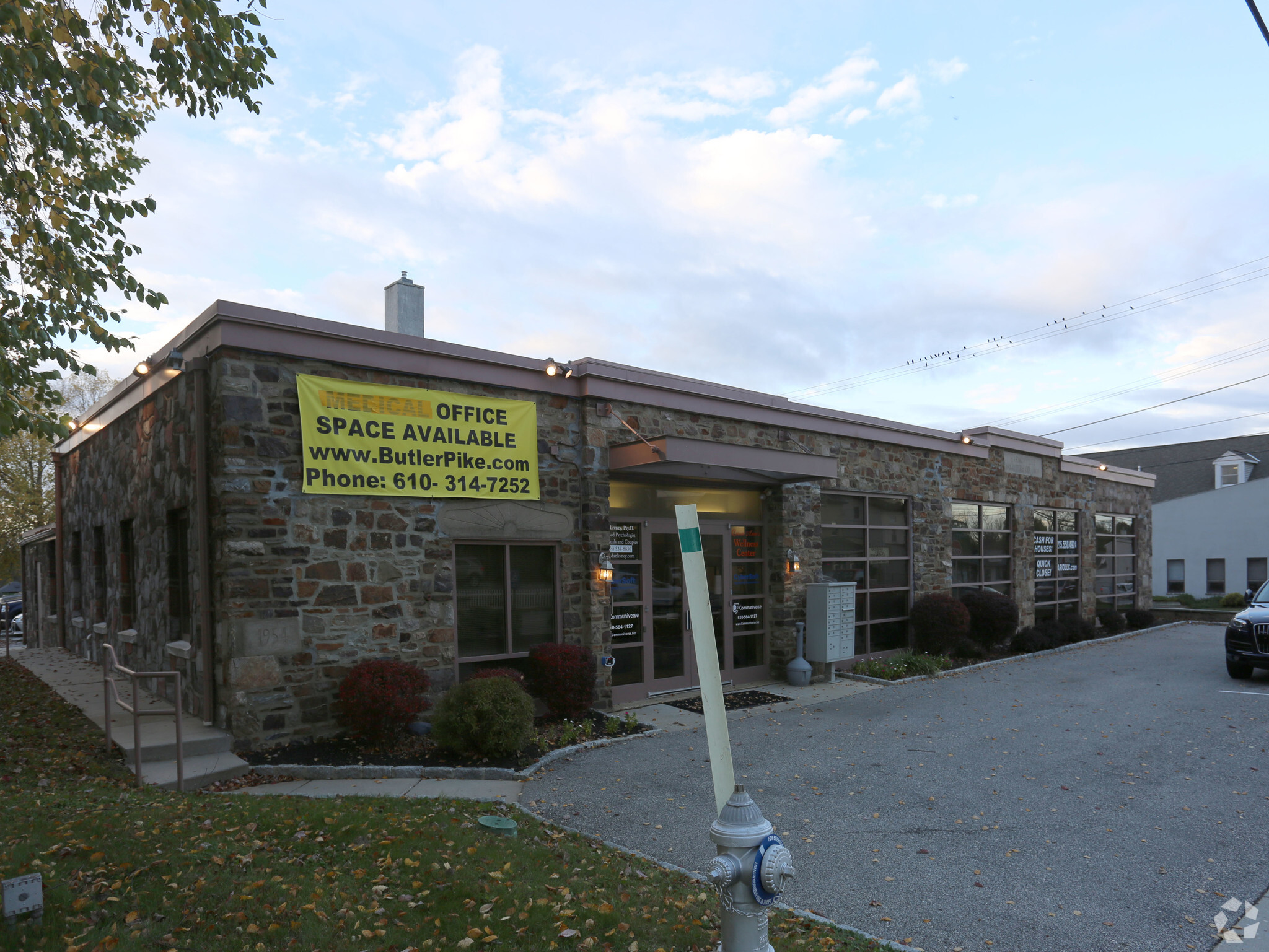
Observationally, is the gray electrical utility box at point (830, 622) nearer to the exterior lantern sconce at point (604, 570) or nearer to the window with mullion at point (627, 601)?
the window with mullion at point (627, 601)

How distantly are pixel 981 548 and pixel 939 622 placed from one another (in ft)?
10.2

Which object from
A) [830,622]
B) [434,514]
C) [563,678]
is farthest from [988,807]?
[434,514]

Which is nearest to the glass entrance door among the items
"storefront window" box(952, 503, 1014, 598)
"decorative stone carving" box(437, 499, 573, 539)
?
"decorative stone carving" box(437, 499, 573, 539)

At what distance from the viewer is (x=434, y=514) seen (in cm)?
898

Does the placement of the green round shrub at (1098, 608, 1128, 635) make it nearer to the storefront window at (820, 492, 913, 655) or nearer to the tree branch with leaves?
the storefront window at (820, 492, 913, 655)

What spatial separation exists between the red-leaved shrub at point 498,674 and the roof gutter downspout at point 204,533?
8.24ft

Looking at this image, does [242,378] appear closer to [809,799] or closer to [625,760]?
[625,760]

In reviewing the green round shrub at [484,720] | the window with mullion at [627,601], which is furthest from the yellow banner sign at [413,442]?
the green round shrub at [484,720]

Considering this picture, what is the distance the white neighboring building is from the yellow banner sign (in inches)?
1233

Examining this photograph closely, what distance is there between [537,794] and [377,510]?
135 inches

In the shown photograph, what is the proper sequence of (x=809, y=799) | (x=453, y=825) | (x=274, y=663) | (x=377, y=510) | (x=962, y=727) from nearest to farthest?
(x=453, y=825) < (x=809, y=799) < (x=274, y=663) < (x=377, y=510) < (x=962, y=727)

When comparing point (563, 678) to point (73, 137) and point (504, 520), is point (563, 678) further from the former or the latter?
point (73, 137)

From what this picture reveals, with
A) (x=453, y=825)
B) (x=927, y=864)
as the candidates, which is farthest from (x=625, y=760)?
(x=927, y=864)

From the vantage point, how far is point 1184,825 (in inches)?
239
